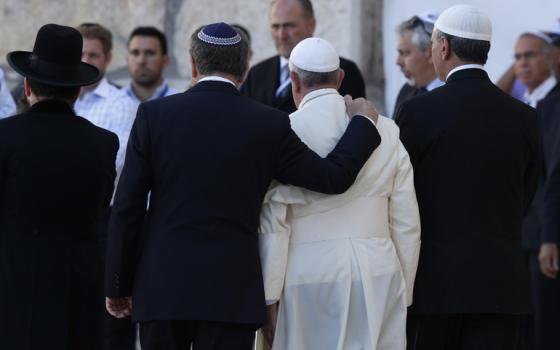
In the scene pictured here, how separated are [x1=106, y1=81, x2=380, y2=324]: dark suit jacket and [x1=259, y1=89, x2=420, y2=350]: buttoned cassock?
14 centimetres

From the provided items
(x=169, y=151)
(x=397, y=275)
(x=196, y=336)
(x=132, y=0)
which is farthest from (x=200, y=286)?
(x=132, y=0)

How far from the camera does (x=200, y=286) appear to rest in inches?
170

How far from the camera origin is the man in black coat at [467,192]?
15.5 feet

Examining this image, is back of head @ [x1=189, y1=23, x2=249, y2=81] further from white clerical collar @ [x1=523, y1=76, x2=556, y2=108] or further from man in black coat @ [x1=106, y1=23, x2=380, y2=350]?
white clerical collar @ [x1=523, y1=76, x2=556, y2=108]

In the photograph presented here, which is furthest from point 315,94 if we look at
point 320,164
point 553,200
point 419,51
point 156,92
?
point 156,92

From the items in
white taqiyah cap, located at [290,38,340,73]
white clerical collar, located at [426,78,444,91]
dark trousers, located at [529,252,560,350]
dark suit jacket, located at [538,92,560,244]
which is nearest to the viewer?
white taqiyah cap, located at [290,38,340,73]

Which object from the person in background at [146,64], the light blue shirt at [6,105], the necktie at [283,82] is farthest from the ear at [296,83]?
the person in background at [146,64]

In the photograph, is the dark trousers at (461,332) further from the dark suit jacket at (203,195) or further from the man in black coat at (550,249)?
the man in black coat at (550,249)

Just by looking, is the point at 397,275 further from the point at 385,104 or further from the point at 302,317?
the point at 385,104

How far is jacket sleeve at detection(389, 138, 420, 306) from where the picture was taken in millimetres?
4629

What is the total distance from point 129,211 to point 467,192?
1280 mm

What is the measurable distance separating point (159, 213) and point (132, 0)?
4293mm

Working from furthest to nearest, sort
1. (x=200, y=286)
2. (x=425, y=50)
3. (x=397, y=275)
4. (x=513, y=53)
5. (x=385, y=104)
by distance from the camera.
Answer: (x=385, y=104) → (x=513, y=53) → (x=425, y=50) → (x=397, y=275) → (x=200, y=286)

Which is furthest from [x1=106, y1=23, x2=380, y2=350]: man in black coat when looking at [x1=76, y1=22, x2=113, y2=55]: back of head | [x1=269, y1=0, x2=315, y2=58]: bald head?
[x1=76, y1=22, x2=113, y2=55]: back of head
